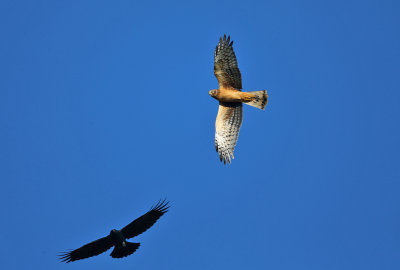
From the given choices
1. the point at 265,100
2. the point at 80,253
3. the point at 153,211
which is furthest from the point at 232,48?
the point at 80,253

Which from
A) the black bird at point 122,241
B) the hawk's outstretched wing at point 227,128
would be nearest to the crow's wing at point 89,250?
the black bird at point 122,241

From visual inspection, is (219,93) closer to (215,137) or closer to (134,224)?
Result: (215,137)

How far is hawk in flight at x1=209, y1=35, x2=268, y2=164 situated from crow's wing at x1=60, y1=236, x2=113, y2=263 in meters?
4.30

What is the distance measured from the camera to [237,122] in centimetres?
1566

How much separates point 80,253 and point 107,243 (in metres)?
0.85

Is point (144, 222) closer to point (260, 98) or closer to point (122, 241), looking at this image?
point (122, 241)

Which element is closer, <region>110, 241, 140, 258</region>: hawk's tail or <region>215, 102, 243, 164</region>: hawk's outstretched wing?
<region>110, 241, 140, 258</region>: hawk's tail

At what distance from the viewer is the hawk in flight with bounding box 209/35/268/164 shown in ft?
49.2

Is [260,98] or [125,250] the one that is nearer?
[125,250]

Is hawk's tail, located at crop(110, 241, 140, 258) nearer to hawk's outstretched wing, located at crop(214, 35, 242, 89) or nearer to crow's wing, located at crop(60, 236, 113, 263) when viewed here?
crow's wing, located at crop(60, 236, 113, 263)

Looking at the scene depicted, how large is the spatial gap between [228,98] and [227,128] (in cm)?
98

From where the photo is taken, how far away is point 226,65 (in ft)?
49.4

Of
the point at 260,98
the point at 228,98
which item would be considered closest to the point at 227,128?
the point at 228,98

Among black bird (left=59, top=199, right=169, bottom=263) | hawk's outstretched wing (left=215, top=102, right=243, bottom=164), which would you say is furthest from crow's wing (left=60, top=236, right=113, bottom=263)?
hawk's outstretched wing (left=215, top=102, right=243, bottom=164)
